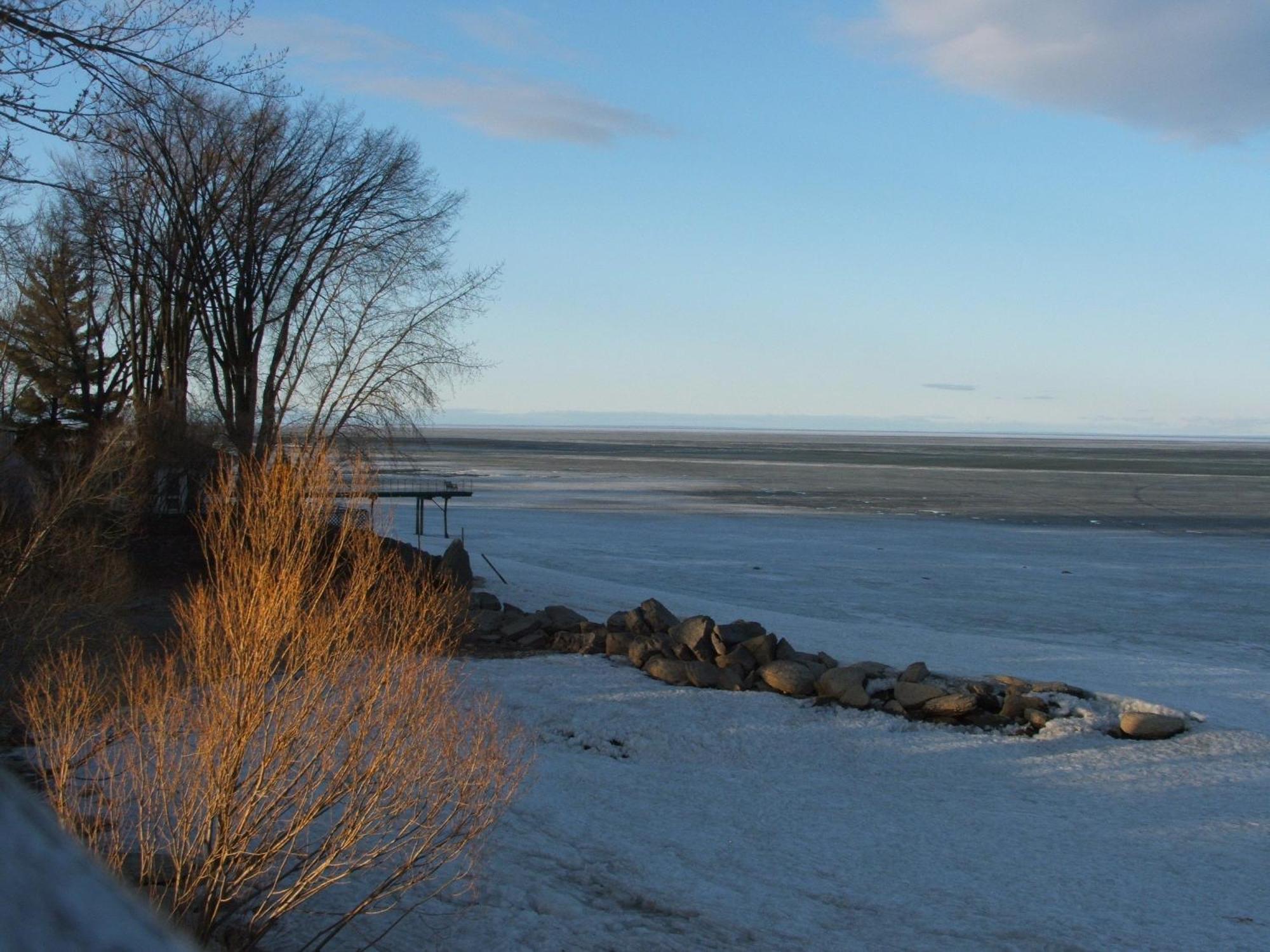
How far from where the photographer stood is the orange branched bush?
776 cm

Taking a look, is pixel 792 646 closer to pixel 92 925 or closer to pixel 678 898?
pixel 678 898

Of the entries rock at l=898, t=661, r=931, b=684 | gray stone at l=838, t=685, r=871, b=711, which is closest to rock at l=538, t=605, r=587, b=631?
gray stone at l=838, t=685, r=871, b=711

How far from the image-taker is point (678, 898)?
34.7ft

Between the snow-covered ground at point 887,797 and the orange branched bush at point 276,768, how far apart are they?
4.13 ft

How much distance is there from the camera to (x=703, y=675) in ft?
60.4

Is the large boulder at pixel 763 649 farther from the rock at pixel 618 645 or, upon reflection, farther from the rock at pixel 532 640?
the rock at pixel 532 640

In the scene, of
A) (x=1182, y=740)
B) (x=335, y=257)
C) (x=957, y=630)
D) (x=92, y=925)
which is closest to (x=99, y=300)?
(x=335, y=257)

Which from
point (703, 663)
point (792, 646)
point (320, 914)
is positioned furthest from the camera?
point (792, 646)

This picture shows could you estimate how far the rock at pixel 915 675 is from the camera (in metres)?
17.7

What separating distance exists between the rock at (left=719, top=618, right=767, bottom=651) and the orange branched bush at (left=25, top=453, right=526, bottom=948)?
988 cm

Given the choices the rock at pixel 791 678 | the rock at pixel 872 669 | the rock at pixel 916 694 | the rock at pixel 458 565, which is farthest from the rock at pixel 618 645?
the rock at pixel 916 694

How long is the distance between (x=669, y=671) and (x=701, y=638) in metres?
0.90

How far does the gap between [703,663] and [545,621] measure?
157 inches

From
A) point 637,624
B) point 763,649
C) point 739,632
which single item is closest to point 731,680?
point 763,649
